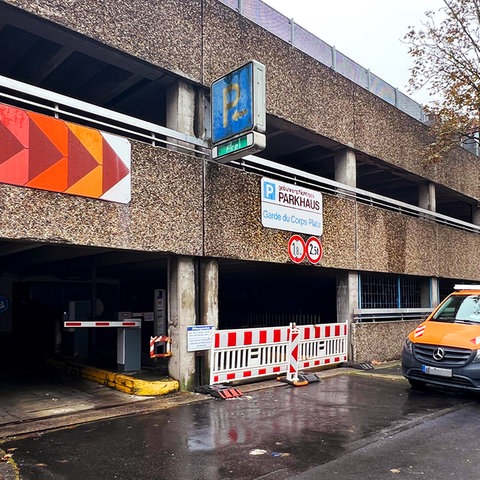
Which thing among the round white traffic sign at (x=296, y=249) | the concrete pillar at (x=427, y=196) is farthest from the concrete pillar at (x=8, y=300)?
the concrete pillar at (x=427, y=196)

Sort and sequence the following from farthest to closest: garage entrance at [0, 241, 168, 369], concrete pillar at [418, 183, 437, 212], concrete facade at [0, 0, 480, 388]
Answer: concrete pillar at [418, 183, 437, 212]
garage entrance at [0, 241, 168, 369]
concrete facade at [0, 0, 480, 388]

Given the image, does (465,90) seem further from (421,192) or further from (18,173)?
(18,173)

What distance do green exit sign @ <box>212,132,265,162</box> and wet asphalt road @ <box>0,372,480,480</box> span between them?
Result: 4.00m

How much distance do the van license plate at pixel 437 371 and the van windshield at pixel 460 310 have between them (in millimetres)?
1281

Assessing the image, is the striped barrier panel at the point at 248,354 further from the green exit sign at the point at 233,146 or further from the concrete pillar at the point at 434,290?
the concrete pillar at the point at 434,290

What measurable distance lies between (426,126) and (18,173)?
13.1 meters

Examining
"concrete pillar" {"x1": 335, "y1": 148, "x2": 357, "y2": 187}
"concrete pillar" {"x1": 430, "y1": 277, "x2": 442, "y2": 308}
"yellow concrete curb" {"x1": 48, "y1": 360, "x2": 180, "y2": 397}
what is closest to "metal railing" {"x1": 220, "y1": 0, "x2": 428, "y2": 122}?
"concrete pillar" {"x1": 335, "y1": 148, "x2": 357, "y2": 187}

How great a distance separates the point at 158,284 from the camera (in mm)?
19000

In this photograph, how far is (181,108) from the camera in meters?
8.62

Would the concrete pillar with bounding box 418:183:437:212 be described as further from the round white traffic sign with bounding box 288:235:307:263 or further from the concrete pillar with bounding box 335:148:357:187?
the round white traffic sign with bounding box 288:235:307:263

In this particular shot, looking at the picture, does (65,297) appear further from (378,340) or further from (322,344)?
(378,340)

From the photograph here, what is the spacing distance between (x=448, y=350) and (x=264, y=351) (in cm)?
323

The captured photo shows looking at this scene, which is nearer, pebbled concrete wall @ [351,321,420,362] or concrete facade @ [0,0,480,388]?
concrete facade @ [0,0,480,388]

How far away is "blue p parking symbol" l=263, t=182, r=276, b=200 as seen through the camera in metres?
9.76
